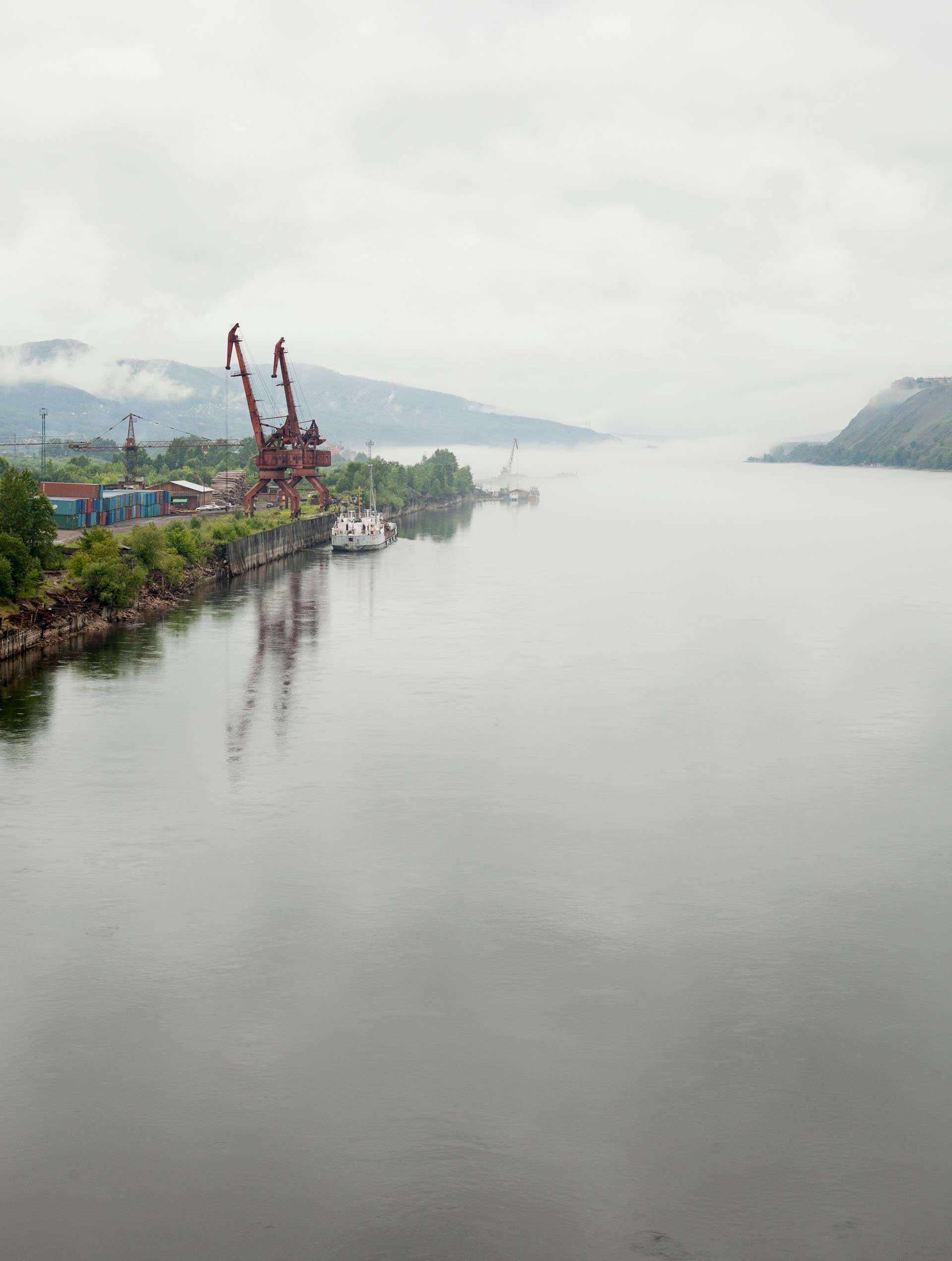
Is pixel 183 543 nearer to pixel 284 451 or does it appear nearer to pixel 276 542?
pixel 276 542

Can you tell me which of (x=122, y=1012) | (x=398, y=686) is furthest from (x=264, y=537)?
(x=122, y=1012)

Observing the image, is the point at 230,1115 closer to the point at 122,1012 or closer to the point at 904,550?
the point at 122,1012

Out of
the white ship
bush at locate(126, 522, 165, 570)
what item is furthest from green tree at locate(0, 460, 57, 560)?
the white ship

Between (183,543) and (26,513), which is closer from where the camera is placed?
(26,513)

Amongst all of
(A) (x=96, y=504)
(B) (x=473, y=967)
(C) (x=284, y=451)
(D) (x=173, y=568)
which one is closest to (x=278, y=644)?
(D) (x=173, y=568)

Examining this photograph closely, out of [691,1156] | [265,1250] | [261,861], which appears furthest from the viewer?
[261,861]

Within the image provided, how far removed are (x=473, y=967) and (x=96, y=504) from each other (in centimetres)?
A: 6973

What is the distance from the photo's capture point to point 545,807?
3183 centimetres

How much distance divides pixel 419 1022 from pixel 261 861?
27.3 ft

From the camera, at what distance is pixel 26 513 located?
2260 inches

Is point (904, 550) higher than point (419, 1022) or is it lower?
higher

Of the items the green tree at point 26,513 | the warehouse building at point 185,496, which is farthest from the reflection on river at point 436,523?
the green tree at point 26,513

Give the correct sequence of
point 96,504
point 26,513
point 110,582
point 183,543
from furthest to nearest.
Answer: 1. point 96,504
2. point 183,543
3. point 110,582
4. point 26,513

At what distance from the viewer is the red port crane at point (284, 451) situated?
11188cm
